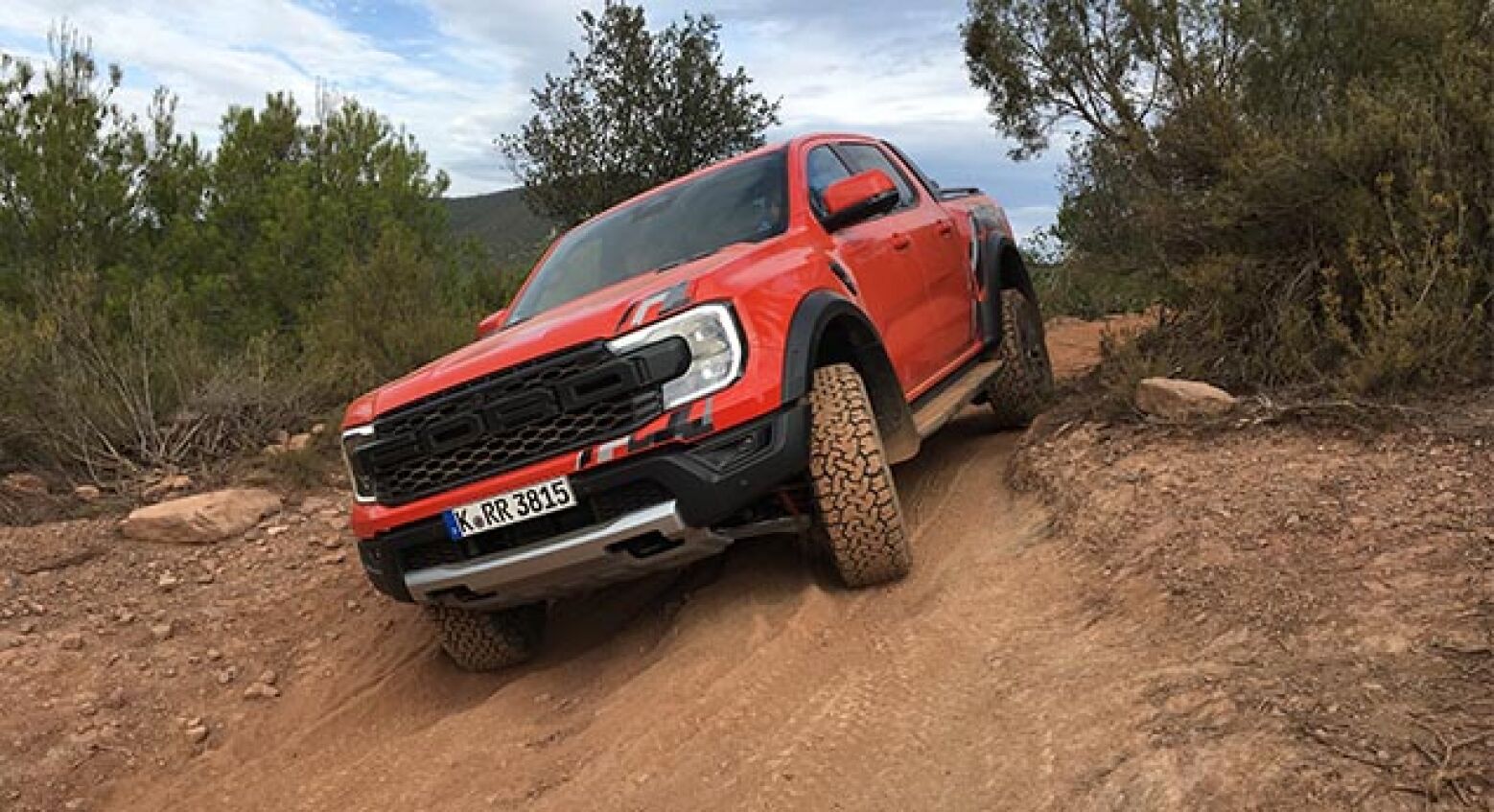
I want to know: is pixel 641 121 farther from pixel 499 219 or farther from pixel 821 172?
pixel 499 219

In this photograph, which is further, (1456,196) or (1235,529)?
(1456,196)

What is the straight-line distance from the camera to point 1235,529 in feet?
10.8

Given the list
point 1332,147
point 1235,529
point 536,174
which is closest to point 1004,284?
point 1332,147

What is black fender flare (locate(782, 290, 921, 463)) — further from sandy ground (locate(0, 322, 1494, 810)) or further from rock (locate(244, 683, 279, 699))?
rock (locate(244, 683, 279, 699))

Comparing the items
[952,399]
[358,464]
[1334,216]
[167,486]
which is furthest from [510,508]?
[167,486]

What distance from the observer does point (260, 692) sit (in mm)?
4508

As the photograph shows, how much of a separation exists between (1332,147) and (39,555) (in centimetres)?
649

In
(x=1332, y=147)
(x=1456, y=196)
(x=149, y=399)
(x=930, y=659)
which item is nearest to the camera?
(x=930, y=659)

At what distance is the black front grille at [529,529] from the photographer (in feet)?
10.7

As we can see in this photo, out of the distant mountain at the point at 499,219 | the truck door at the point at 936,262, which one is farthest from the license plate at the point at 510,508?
the distant mountain at the point at 499,219

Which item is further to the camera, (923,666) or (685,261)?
(685,261)

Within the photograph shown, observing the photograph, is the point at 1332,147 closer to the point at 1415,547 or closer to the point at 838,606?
the point at 1415,547

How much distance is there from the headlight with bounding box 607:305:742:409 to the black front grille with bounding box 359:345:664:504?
6 centimetres

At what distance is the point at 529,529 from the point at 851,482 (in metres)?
1.03
